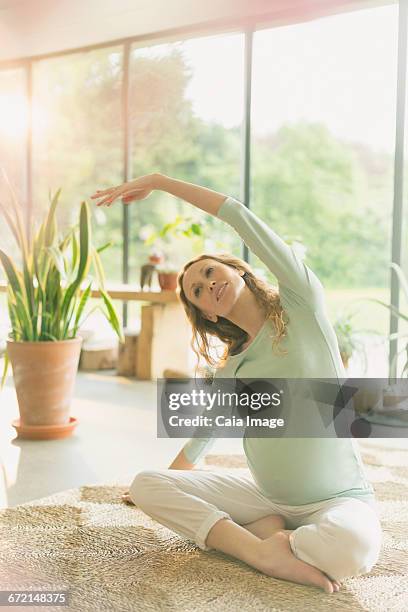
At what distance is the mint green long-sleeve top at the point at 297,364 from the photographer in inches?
65.6

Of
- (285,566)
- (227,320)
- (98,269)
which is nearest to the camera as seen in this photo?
(285,566)

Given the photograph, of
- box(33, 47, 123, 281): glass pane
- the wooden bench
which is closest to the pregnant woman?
the wooden bench

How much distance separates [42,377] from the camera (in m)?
2.97

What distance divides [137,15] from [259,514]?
11.7 feet

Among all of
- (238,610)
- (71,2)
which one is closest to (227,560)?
(238,610)

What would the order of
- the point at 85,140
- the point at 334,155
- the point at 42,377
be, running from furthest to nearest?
the point at 334,155
the point at 85,140
the point at 42,377

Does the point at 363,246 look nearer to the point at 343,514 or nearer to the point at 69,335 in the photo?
the point at 69,335

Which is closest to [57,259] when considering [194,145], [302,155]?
[194,145]

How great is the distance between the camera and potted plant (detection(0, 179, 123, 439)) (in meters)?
2.96

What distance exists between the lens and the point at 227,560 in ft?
5.74

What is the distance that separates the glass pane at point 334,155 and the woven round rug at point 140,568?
470 inches

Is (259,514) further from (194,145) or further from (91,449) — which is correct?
(194,145)

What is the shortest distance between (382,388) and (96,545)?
1871 millimetres

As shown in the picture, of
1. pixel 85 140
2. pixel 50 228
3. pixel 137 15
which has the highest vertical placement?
pixel 85 140
